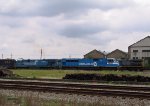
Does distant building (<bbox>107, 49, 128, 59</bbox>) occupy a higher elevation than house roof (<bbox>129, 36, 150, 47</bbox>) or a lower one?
lower

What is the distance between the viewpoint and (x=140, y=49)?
106m

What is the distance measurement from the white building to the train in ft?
107

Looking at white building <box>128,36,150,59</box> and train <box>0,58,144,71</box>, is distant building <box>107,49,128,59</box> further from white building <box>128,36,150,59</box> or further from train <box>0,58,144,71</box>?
train <box>0,58,144,71</box>

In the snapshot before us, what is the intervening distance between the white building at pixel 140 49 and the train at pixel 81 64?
32734 millimetres

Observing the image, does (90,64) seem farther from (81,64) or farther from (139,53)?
(139,53)

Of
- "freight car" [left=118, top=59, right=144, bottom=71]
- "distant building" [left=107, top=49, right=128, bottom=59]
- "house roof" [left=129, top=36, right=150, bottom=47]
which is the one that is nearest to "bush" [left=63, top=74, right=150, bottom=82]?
"freight car" [left=118, top=59, right=144, bottom=71]

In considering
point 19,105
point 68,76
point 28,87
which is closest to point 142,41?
point 68,76

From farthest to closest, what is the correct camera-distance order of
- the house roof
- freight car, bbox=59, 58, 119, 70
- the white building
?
the house roof, the white building, freight car, bbox=59, 58, 119, 70

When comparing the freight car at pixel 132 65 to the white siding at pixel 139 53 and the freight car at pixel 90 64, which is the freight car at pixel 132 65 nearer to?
the freight car at pixel 90 64

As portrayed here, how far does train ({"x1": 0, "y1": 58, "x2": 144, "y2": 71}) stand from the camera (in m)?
72.0

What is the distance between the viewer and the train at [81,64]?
236 feet

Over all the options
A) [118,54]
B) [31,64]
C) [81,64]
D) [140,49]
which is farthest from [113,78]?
[118,54]

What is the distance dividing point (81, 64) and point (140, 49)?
115ft

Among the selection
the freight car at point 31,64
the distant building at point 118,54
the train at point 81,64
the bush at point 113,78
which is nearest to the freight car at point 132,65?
the train at point 81,64
